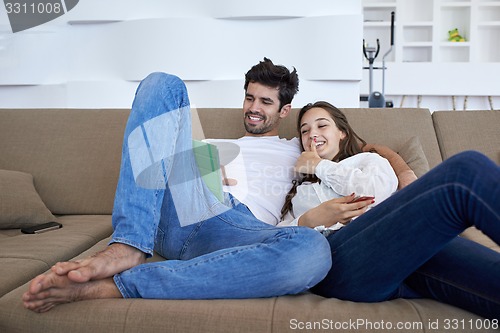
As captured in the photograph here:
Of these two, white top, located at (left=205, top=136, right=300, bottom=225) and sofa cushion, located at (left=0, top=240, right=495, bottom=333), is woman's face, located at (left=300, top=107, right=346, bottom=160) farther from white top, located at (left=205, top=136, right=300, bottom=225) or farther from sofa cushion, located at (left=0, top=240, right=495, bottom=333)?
sofa cushion, located at (left=0, top=240, right=495, bottom=333)

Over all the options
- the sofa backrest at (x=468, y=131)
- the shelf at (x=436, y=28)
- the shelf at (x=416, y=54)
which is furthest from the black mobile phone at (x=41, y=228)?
the shelf at (x=416, y=54)

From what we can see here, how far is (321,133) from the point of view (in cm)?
183

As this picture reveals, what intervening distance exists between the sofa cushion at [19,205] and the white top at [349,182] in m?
0.93

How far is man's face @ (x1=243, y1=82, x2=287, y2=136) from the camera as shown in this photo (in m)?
2.04

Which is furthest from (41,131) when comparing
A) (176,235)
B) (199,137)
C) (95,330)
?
(95,330)

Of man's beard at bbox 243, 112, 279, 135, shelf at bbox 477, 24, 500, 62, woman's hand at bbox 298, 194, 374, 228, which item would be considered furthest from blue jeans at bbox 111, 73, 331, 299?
shelf at bbox 477, 24, 500, 62

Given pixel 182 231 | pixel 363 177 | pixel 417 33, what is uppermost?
pixel 417 33

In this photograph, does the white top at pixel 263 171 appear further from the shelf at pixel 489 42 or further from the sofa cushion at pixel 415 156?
the shelf at pixel 489 42

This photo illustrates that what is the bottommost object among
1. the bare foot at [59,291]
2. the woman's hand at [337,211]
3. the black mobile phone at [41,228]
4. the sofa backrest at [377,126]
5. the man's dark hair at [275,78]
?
the black mobile phone at [41,228]

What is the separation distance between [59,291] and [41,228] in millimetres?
797

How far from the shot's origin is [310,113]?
1.87 m

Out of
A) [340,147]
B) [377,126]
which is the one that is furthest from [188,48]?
[340,147]

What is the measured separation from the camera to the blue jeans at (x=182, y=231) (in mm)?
1263

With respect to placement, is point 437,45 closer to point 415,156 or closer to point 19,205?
point 415,156
